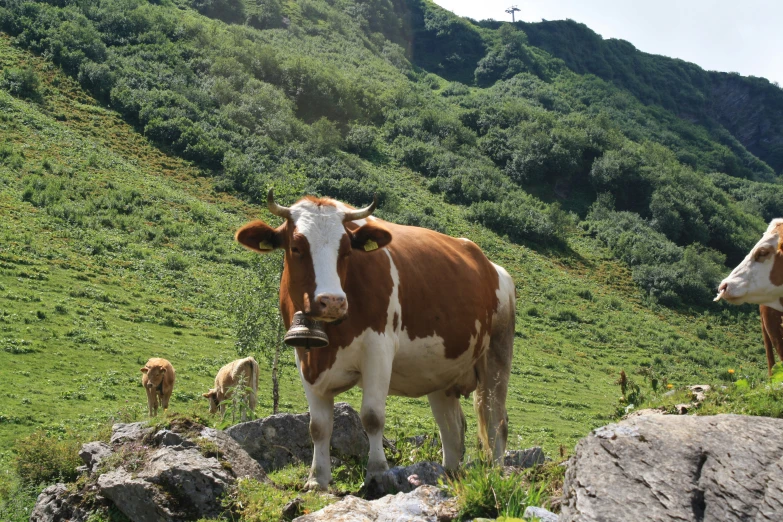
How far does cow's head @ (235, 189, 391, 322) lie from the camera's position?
6.07 meters

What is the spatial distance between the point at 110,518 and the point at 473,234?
206ft

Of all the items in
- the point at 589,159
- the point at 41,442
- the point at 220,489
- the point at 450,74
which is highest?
the point at 450,74

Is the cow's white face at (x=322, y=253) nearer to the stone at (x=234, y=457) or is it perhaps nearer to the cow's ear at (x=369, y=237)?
the cow's ear at (x=369, y=237)

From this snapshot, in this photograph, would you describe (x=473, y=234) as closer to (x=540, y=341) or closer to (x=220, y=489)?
(x=540, y=341)

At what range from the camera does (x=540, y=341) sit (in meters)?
46.9

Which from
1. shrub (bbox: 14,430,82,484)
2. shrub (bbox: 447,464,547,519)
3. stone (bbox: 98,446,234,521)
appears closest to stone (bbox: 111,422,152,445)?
stone (bbox: 98,446,234,521)

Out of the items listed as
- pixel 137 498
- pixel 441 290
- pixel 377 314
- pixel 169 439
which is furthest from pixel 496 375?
pixel 137 498

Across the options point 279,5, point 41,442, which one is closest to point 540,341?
point 41,442

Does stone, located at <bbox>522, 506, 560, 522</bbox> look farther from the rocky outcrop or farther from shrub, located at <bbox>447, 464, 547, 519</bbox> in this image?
the rocky outcrop

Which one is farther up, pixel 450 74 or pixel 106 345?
pixel 450 74

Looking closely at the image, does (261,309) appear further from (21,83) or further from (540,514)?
(21,83)

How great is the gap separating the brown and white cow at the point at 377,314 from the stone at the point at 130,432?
168cm

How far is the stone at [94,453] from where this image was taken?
22.5 ft

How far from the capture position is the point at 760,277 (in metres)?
6.86
